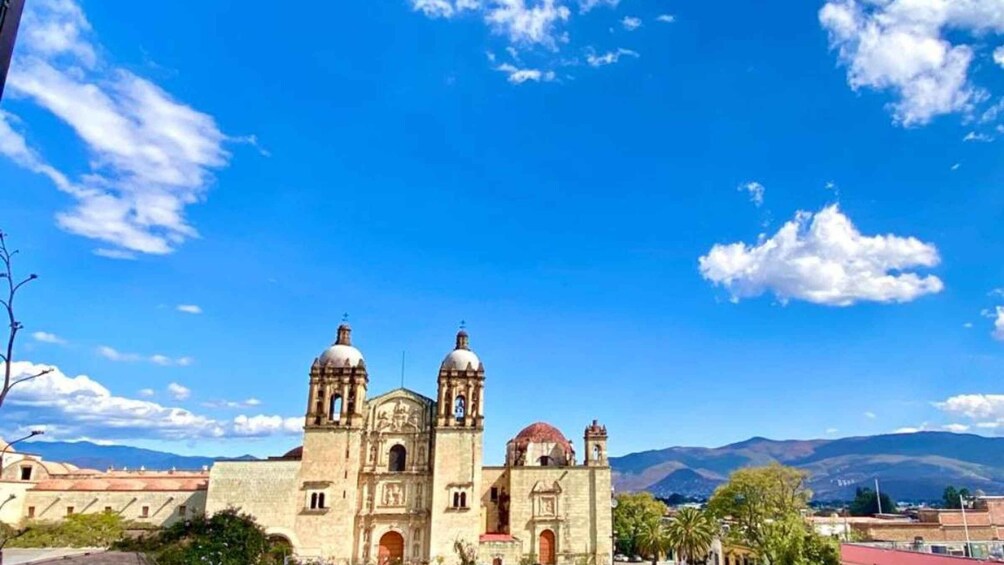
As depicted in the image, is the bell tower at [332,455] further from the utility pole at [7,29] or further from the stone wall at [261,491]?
the utility pole at [7,29]

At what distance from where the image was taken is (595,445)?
1853 inches

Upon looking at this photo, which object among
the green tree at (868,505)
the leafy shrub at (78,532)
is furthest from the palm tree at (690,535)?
the green tree at (868,505)

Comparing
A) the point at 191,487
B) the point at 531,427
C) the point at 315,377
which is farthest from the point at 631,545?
the point at 191,487

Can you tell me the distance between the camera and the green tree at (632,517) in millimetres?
58625

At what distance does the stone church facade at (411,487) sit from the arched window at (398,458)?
0.07m

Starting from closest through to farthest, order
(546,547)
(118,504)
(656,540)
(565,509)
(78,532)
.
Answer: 1. (78,532)
2. (656,540)
3. (546,547)
4. (118,504)
5. (565,509)

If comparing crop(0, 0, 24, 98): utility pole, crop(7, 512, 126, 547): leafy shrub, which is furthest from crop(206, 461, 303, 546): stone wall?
crop(0, 0, 24, 98): utility pole

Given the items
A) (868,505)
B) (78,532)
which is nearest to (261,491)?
(78,532)

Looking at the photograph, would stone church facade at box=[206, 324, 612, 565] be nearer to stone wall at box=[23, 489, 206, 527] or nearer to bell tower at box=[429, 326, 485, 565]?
bell tower at box=[429, 326, 485, 565]

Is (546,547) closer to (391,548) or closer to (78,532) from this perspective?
(391,548)

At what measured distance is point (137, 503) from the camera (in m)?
44.5

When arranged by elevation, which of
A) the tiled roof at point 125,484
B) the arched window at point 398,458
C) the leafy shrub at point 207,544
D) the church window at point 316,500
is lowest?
the leafy shrub at point 207,544

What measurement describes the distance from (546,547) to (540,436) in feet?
29.8

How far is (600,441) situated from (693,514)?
922 centimetres
